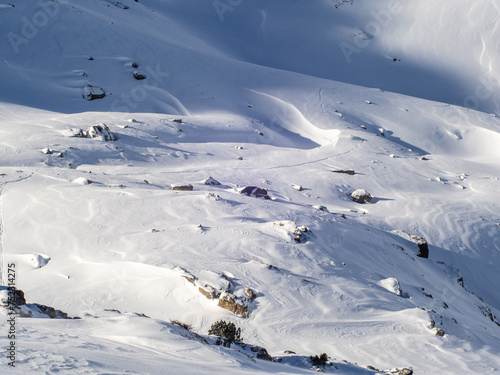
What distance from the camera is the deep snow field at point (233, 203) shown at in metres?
5.21

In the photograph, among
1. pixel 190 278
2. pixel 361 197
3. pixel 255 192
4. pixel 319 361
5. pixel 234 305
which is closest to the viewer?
pixel 319 361

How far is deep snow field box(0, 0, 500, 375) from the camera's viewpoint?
17.1 ft

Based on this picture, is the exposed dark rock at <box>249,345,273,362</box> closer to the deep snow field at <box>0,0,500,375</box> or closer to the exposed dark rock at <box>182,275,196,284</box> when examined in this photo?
the deep snow field at <box>0,0,500,375</box>

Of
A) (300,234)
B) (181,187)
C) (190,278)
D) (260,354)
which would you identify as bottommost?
(260,354)

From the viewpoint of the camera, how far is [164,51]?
2214cm

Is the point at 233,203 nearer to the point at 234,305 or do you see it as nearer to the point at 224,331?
the point at 234,305

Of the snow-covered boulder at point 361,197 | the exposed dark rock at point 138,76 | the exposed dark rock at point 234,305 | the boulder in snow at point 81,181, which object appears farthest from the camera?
the exposed dark rock at point 138,76

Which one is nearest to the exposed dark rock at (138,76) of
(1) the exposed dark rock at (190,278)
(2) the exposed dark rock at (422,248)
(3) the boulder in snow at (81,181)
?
(3) the boulder in snow at (81,181)

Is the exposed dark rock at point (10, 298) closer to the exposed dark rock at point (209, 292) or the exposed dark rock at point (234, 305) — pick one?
the exposed dark rock at point (209, 292)

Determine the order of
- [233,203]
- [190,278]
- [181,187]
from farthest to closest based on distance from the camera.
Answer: [181,187], [233,203], [190,278]

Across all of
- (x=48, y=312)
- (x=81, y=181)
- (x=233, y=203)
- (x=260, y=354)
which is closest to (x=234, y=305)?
(x=260, y=354)

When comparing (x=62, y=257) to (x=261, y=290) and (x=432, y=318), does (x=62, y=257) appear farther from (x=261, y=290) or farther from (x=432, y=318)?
(x=432, y=318)

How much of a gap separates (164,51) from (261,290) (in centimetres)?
1898

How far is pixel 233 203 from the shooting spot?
906 cm
